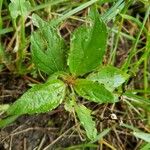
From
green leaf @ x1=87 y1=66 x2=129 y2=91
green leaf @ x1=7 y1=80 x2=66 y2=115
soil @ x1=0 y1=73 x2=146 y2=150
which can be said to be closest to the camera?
green leaf @ x1=7 y1=80 x2=66 y2=115

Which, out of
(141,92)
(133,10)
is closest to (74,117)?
Answer: (141,92)

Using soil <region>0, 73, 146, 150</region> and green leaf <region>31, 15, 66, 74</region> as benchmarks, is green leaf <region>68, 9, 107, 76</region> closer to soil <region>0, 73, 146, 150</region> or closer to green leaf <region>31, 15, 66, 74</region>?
green leaf <region>31, 15, 66, 74</region>

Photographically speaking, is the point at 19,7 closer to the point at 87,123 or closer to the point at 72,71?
the point at 72,71

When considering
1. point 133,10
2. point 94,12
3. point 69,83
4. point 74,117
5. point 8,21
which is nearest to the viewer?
point 94,12

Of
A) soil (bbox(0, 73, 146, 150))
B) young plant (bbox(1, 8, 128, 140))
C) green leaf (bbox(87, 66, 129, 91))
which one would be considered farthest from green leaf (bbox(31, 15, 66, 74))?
soil (bbox(0, 73, 146, 150))

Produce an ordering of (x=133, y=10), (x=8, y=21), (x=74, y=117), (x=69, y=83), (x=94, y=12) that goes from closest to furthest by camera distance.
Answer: (x=94, y=12) → (x=69, y=83) → (x=74, y=117) → (x=8, y=21) → (x=133, y=10)

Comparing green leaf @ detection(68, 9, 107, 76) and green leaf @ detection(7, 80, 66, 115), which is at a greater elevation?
green leaf @ detection(68, 9, 107, 76)

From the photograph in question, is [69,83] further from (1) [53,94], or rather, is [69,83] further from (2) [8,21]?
(2) [8,21]

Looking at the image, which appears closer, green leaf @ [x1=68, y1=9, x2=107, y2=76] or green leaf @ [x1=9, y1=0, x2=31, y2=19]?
green leaf @ [x1=68, y1=9, x2=107, y2=76]

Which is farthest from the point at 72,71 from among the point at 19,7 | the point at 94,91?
the point at 19,7
